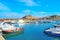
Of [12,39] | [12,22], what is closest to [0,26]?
[12,22]

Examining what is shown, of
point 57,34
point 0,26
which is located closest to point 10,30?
point 0,26

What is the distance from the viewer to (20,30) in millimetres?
10539

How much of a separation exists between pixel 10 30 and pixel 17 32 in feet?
1.37

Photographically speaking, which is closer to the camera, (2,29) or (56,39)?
(56,39)

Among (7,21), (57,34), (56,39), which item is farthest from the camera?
(7,21)

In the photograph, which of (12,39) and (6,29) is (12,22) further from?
(12,39)

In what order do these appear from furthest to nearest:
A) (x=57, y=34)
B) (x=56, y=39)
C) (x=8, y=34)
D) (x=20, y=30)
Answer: (x=20, y=30)
(x=8, y=34)
(x=57, y=34)
(x=56, y=39)

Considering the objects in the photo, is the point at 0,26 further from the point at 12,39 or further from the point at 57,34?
the point at 57,34

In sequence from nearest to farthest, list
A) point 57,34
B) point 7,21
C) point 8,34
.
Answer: point 57,34, point 8,34, point 7,21

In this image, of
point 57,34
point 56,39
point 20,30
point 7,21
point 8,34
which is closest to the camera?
point 56,39

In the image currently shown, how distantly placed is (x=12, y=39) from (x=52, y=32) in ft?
7.08

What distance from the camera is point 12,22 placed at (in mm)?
12656

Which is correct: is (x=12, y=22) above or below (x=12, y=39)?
above

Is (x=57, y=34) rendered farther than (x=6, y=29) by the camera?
No
